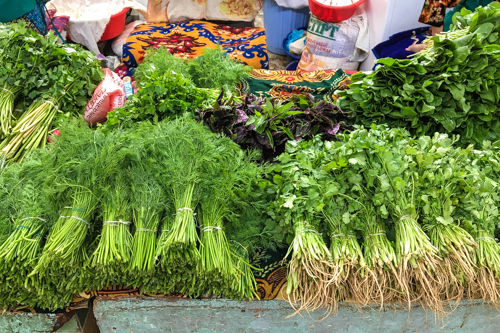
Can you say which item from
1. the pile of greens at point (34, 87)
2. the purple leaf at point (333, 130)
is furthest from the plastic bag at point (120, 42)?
the purple leaf at point (333, 130)

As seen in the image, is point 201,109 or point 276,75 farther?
point 276,75

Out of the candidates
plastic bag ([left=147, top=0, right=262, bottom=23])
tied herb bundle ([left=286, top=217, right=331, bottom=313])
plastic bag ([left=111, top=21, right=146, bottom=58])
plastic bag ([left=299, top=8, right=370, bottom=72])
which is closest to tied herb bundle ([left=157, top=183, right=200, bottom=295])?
tied herb bundle ([left=286, top=217, right=331, bottom=313])

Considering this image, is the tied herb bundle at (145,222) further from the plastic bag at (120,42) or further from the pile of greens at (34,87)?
the plastic bag at (120,42)

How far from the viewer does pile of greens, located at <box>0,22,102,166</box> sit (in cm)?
220

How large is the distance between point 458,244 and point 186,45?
3.54 meters

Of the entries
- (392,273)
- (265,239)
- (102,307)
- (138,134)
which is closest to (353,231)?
(392,273)

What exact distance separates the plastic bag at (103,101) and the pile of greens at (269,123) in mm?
831

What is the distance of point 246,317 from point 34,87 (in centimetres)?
216

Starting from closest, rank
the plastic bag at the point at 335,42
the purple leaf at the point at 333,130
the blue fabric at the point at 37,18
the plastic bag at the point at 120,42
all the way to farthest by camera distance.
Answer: the purple leaf at the point at 333,130 → the blue fabric at the point at 37,18 → the plastic bag at the point at 335,42 → the plastic bag at the point at 120,42

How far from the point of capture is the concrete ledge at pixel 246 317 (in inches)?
60.1

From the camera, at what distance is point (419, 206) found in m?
1.47

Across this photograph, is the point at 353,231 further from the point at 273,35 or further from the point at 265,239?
the point at 273,35

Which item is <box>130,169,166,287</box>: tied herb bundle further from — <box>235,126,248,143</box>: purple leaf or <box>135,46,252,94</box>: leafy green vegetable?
<box>135,46,252,94</box>: leafy green vegetable

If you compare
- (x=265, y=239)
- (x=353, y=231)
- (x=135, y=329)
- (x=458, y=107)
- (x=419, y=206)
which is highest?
(x=458, y=107)
